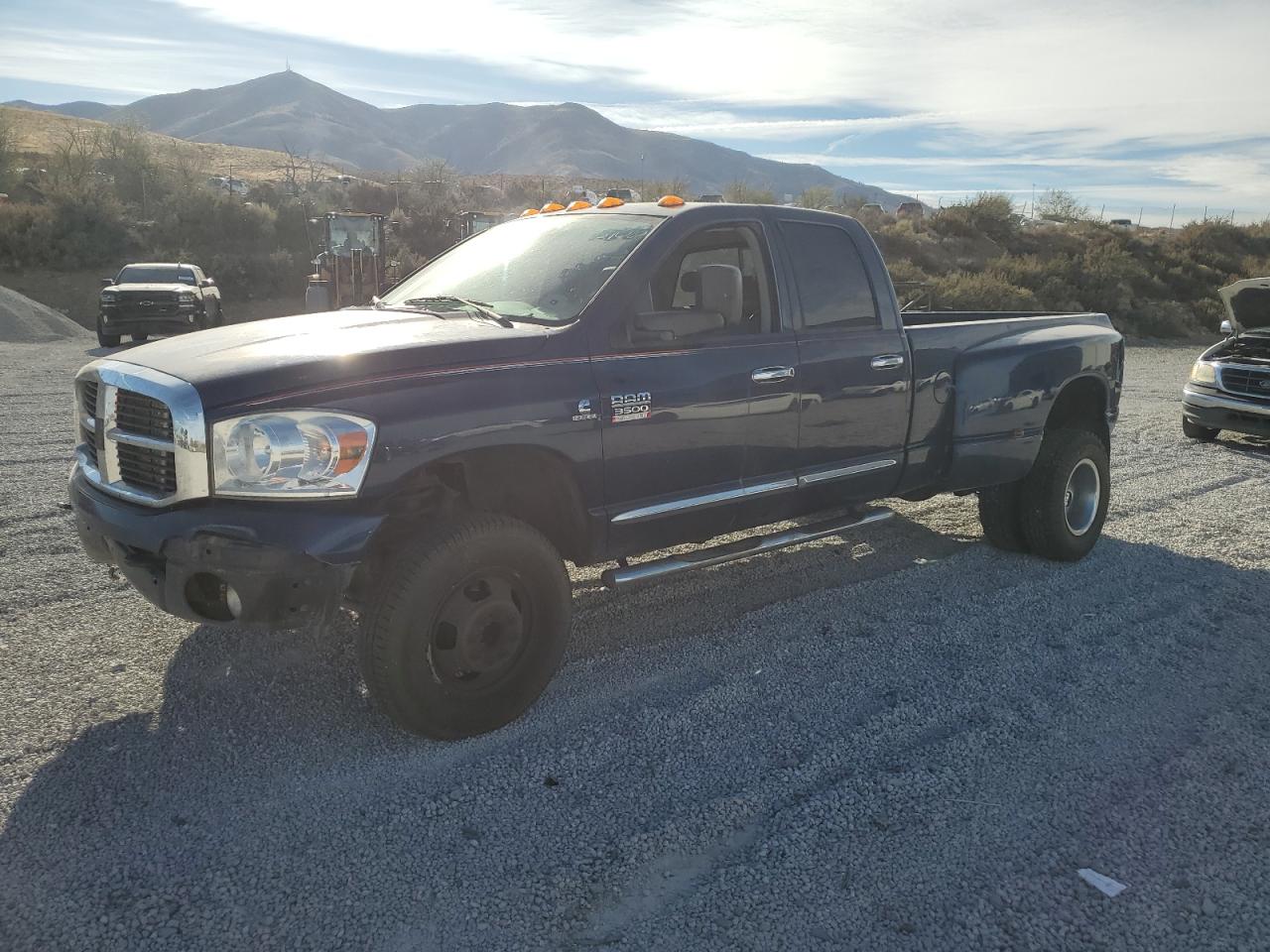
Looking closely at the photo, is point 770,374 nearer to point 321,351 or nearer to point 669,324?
point 669,324

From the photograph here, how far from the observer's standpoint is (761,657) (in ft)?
14.8

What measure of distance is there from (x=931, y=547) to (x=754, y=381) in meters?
2.57

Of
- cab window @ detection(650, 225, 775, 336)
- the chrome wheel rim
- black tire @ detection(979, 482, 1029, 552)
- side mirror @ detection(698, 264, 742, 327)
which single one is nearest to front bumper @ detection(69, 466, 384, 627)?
side mirror @ detection(698, 264, 742, 327)

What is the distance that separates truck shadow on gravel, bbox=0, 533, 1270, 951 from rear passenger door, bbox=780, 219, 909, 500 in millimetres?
856

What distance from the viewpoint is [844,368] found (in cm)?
479

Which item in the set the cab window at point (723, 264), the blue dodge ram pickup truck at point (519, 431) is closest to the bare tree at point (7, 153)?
the blue dodge ram pickup truck at point (519, 431)

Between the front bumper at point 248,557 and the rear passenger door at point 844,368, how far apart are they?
7.39ft

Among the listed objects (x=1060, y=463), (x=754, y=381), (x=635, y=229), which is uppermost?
(x=635, y=229)

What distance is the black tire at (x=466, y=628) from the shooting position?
3.40m

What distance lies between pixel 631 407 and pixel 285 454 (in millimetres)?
1369

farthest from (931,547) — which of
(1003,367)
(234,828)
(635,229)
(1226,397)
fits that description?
(1226,397)

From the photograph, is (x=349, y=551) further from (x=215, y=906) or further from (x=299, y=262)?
(x=299, y=262)

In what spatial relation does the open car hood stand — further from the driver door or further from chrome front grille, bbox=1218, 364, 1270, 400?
the driver door

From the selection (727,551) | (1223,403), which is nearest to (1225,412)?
(1223,403)
